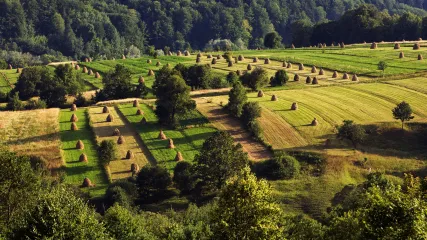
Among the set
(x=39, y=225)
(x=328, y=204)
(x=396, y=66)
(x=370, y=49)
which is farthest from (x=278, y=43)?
(x=39, y=225)

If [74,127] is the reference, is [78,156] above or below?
below

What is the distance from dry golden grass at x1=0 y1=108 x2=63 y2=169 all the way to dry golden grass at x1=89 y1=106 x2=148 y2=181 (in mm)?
5155

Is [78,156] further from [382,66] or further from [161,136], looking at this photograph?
[382,66]

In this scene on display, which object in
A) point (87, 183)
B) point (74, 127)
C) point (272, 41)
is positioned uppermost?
point (272, 41)

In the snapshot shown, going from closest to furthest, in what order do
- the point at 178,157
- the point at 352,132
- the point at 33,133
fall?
1. the point at 178,157
2. the point at 352,132
3. the point at 33,133

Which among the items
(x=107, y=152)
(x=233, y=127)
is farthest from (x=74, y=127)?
(x=233, y=127)

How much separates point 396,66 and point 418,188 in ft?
242

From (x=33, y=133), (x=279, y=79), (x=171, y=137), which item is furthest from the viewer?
(x=279, y=79)

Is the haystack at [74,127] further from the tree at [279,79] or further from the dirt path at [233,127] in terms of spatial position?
the tree at [279,79]

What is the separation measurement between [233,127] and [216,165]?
1624cm

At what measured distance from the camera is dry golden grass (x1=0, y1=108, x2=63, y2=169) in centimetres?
6831

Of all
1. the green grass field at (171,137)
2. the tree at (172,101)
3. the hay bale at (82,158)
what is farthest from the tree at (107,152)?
the tree at (172,101)

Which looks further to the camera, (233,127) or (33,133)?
(33,133)

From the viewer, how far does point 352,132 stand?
66875 mm
